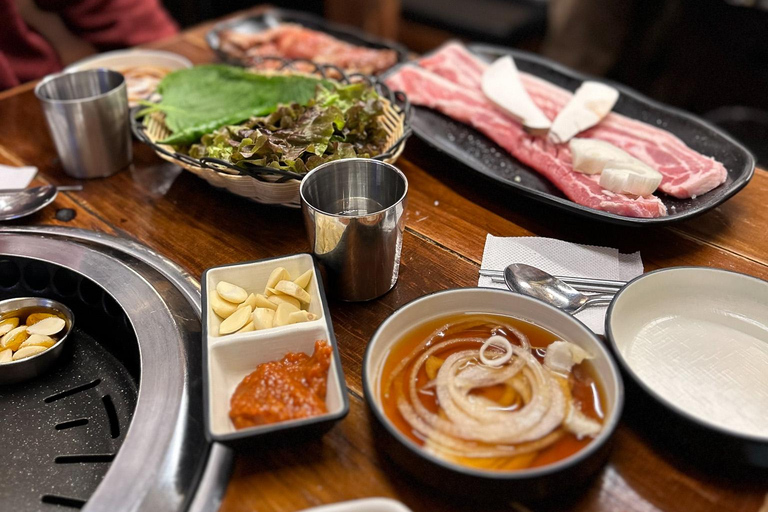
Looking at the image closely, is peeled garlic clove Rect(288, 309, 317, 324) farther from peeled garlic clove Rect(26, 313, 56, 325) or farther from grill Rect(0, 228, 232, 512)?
peeled garlic clove Rect(26, 313, 56, 325)

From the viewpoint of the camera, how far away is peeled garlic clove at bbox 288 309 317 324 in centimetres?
125

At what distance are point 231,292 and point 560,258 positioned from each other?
2.73ft

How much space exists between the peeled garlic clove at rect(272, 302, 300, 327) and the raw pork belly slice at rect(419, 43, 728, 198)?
1116 mm

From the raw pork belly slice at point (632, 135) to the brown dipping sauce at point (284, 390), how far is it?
114cm

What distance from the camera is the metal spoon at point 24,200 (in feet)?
5.61

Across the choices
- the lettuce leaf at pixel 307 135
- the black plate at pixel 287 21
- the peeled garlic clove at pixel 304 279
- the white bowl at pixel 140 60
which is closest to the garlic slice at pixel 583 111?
the lettuce leaf at pixel 307 135

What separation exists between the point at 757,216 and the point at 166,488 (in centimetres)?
169

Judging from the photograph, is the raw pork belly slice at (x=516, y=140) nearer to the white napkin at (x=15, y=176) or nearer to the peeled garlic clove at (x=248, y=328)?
the peeled garlic clove at (x=248, y=328)

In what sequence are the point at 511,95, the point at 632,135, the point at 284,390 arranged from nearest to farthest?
the point at 284,390
the point at 632,135
the point at 511,95

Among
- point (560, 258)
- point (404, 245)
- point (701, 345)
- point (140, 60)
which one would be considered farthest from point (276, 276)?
point (140, 60)

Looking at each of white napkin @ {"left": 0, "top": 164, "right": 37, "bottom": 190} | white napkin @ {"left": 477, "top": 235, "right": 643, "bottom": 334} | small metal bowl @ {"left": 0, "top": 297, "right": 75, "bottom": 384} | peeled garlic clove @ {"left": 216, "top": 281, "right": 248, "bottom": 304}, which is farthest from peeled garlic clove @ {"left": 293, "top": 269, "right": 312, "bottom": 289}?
white napkin @ {"left": 0, "top": 164, "right": 37, "bottom": 190}

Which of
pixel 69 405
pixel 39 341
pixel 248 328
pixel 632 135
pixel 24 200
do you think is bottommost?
pixel 69 405

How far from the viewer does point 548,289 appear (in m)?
1.43

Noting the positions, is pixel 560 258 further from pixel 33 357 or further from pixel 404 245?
pixel 33 357
